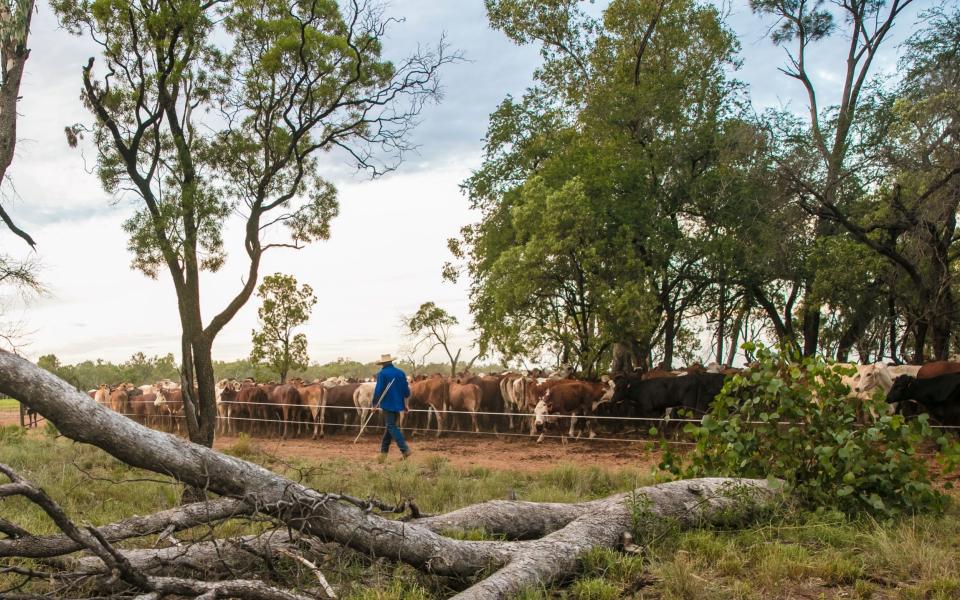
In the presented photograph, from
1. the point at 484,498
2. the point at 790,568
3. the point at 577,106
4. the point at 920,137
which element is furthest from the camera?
the point at 577,106

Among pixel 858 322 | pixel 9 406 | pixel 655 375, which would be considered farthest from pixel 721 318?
pixel 9 406

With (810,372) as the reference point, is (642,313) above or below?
above

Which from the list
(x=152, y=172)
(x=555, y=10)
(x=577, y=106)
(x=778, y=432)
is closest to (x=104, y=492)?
(x=152, y=172)

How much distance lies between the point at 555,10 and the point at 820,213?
15.3 meters

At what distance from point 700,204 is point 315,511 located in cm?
2121

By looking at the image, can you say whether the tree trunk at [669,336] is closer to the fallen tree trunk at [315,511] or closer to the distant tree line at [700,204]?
the distant tree line at [700,204]

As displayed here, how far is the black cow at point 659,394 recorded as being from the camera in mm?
17062

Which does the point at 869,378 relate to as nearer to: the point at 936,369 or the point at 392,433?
the point at 936,369

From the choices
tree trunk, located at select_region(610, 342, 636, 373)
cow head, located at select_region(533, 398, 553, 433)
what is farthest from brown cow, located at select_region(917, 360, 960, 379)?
tree trunk, located at select_region(610, 342, 636, 373)

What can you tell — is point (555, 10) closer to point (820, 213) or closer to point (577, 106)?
point (577, 106)

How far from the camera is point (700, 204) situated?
79.7ft

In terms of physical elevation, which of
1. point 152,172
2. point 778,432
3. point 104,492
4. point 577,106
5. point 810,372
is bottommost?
point 104,492

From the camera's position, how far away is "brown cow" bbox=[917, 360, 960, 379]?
49.1ft

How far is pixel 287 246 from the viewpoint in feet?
51.8
